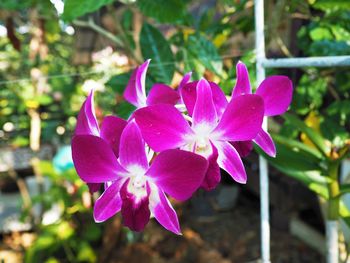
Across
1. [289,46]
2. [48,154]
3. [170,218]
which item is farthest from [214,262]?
[48,154]

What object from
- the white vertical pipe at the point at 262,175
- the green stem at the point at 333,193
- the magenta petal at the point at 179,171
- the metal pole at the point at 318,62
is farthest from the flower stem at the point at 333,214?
the magenta petal at the point at 179,171

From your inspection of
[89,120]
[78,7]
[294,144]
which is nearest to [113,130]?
[89,120]

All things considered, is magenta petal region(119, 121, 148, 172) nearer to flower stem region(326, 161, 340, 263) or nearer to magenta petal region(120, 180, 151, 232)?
magenta petal region(120, 180, 151, 232)

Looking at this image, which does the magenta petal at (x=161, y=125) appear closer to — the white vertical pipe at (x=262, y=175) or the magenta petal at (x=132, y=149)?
the magenta petal at (x=132, y=149)

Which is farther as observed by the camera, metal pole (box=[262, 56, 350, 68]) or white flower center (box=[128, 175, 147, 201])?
metal pole (box=[262, 56, 350, 68])

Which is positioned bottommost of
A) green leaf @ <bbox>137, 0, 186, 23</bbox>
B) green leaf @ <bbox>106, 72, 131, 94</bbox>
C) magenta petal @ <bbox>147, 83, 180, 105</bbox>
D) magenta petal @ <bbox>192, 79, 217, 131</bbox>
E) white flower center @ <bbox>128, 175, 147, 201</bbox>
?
white flower center @ <bbox>128, 175, 147, 201</bbox>

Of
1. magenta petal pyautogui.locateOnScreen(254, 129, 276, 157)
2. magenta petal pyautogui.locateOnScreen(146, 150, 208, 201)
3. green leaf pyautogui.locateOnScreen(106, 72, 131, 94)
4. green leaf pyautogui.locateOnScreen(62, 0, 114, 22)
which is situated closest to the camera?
magenta petal pyautogui.locateOnScreen(146, 150, 208, 201)

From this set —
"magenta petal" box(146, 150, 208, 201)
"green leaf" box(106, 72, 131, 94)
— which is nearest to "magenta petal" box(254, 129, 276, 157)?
"magenta petal" box(146, 150, 208, 201)

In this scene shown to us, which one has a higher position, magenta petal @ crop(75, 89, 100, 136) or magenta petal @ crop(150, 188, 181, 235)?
magenta petal @ crop(75, 89, 100, 136)
